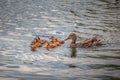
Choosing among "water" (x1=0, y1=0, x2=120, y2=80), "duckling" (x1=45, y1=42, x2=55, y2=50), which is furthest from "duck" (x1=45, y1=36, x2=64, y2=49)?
"water" (x1=0, y1=0, x2=120, y2=80)

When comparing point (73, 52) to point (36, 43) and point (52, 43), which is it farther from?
point (36, 43)

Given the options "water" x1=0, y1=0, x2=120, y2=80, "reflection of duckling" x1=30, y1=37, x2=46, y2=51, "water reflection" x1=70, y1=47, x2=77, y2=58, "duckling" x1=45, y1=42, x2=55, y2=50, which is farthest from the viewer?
"duckling" x1=45, y1=42, x2=55, y2=50

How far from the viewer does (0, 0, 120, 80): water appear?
1364 centimetres

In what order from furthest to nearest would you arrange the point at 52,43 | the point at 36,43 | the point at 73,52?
the point at 52,43 → the point at 36,43 → the point at 73,52

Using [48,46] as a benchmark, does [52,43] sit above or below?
above

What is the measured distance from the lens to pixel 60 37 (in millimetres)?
19609

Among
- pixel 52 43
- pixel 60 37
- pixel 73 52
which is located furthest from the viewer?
pixel 60 37

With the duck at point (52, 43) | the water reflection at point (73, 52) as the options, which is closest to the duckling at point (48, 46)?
the duck at point (52, 43)

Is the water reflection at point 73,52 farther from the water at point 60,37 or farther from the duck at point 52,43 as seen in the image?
the duck at point 52,43

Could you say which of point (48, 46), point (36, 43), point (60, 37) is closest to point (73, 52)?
point (48, 46)

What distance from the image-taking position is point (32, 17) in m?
25.3

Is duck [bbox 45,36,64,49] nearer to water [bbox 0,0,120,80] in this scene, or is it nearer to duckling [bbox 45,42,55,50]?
duckling [bbox 45,42,55,50]

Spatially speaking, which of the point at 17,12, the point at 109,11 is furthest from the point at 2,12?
the point at 109,11

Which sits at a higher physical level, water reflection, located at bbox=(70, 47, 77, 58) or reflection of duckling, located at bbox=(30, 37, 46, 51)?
reflection of duckling, located at bbox=(30, 37, 46, 51)
